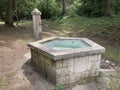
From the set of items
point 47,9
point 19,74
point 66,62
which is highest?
point 47,9

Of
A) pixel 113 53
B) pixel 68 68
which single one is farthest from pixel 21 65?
pixel 113 53

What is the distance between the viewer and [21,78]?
14.2ft

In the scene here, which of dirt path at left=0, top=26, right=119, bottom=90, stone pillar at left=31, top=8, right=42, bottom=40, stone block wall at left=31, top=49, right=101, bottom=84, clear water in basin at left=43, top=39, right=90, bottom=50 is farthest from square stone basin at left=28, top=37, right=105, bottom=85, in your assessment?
stone pillar at left=31, top=8, right=42, bottom=40

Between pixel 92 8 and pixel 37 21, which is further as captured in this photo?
pixel 92 8

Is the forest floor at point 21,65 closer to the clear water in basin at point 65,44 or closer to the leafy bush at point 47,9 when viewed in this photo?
the clear water in basin at point 65,44

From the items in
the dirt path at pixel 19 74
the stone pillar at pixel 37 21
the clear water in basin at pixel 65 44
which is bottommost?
the dirt path at pixel 19 74

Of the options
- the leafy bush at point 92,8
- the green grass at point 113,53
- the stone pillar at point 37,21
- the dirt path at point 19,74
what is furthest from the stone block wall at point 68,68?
the leafy bush at point 92,8

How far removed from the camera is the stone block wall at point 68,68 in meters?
3.91

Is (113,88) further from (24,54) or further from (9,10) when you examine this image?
(9,10)

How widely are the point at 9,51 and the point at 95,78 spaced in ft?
9.38

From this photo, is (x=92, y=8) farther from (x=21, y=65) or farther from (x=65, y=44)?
(x=21, y=65)

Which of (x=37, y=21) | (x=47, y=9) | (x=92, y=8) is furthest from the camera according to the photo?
(x=47, y=9)

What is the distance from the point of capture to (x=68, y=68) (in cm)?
399

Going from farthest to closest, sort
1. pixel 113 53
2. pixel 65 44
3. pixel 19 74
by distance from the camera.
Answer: pixel 113 53
pixel 65 44
pixel 19 74
